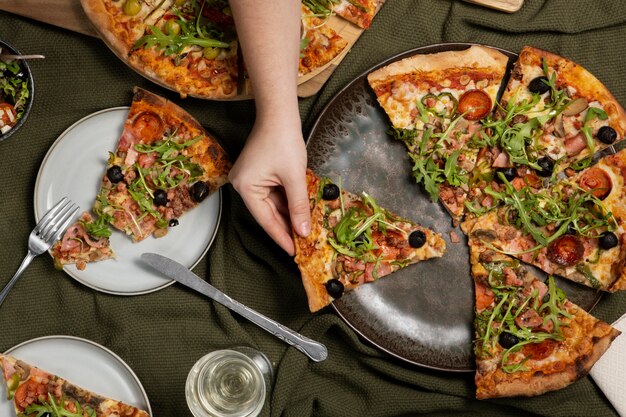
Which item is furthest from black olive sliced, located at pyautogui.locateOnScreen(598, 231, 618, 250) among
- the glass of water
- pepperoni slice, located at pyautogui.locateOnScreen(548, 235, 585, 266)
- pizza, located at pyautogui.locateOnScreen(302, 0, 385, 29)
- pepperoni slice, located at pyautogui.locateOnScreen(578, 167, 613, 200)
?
the glass of water

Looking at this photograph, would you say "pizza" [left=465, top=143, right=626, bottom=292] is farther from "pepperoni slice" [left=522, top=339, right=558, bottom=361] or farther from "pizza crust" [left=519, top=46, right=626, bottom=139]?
"pepperoni slice" [left=522, top=339, right=558, bottom=361]

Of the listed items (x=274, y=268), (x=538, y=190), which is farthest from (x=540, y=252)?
(x=274, y=268)

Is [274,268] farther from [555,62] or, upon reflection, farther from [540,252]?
[555,62]

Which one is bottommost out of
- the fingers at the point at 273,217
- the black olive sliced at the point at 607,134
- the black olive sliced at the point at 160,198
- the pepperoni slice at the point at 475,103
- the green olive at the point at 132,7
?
the black olive sliced at the point at 160,198

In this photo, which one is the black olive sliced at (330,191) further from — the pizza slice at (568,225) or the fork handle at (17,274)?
the fork handle at (17,274)

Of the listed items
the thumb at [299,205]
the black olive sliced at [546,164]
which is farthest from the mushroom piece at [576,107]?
the thumb at [299,205]

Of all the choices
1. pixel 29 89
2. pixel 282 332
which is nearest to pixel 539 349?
pixel 282 332
